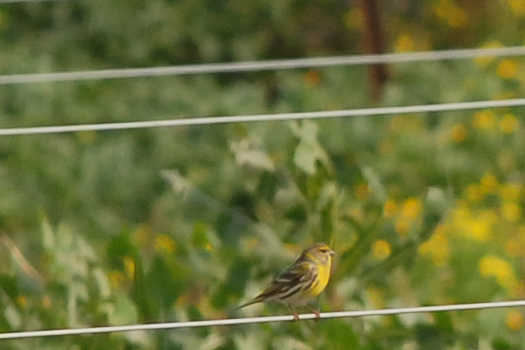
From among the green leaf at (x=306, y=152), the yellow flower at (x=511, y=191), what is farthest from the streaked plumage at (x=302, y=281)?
the yellow flower at (x=511, y=191)

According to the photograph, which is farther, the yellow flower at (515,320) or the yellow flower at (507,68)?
the yellow flower at (507,68)

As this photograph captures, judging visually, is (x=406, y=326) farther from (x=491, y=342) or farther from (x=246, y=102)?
(x=246, y=102)

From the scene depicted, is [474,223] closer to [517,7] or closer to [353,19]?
[517,7]

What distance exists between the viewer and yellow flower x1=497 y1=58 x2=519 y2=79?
5.73 metres

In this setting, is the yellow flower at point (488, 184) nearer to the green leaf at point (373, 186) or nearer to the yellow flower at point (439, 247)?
the yellow flower at point (439, 247)

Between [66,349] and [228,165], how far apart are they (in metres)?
2.57

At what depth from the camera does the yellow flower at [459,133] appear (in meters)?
5.16

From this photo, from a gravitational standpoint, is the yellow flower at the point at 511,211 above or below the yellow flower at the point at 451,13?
below

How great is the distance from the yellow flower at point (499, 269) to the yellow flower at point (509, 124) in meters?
1.13

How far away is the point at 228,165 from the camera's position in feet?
16.4

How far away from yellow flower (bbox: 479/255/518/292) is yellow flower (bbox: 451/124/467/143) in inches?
43.3

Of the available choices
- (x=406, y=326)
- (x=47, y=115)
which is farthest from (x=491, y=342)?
(x=47, y=115)

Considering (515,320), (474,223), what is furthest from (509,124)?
(515,320)

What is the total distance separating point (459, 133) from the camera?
5.20 m
